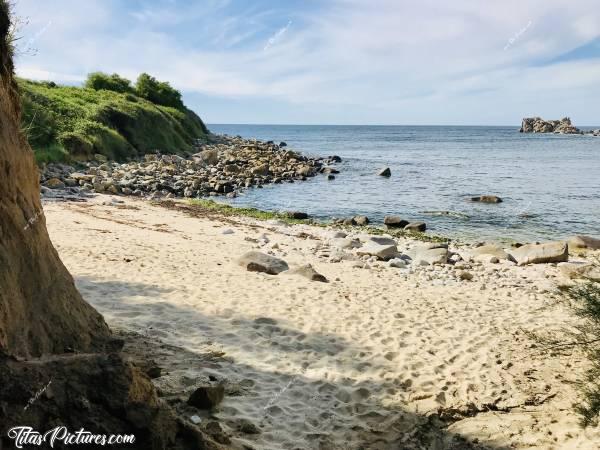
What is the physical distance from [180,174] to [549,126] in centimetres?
15517

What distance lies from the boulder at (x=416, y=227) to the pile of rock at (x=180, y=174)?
11.0 metres

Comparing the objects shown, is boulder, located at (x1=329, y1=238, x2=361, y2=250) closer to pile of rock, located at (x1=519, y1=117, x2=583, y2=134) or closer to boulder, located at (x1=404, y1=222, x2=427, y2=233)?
boulder, located at (x1=404, y1=222, x2=427, y2=233)

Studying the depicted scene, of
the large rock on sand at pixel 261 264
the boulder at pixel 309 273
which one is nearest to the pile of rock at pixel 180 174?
the large rock on sand at pixel 261 264

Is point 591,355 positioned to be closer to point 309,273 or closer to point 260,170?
point 309,273

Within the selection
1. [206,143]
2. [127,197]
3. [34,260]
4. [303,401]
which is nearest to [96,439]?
[34,260]

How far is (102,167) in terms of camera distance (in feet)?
101

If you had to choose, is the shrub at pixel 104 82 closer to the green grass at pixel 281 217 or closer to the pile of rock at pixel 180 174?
the pile of rock at pixel 180 174

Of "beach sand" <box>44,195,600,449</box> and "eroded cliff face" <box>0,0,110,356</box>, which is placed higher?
"eroded cliff face" <box>0,0,110,356</box>

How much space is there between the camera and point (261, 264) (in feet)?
42.7

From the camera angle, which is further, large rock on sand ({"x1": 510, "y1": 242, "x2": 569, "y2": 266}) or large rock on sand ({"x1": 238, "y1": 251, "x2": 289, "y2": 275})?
large rock on sand ({"x1": 510, "y1": 242, "x2": 569, "y2": 266})

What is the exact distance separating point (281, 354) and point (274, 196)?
74.1 ft

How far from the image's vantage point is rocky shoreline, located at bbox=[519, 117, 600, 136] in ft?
499

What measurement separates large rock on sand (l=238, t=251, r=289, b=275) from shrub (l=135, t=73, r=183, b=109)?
52.7 metres

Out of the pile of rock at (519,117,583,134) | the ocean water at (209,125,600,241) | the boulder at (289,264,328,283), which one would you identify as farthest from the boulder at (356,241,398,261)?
the pile of rock at (519,117,583,134)
